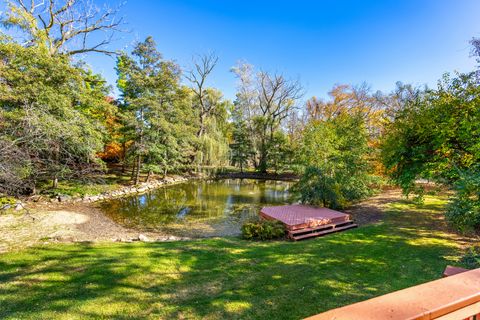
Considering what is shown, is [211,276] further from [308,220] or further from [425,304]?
[308,220]

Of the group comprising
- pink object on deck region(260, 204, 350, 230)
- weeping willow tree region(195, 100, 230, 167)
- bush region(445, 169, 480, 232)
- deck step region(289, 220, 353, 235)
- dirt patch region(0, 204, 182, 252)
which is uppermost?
weeping willow tree region(195, 100, 230, 167)

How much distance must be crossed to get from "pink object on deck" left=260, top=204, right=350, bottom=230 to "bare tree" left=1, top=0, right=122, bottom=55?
40.3 feet

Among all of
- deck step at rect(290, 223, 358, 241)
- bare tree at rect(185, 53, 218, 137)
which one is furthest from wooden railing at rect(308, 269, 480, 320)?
bare tree at rect(185, 53, 218, 137)

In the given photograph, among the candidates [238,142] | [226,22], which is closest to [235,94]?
[238,142]

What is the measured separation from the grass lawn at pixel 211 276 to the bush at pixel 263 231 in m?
0.95

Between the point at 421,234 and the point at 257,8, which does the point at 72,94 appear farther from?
the point at 421,234

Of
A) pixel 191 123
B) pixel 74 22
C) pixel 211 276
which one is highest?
pixel 74 22

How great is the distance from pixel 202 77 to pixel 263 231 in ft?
66.3

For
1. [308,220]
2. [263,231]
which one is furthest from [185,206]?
[308,220]

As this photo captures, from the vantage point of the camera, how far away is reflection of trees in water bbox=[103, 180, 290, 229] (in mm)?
9172

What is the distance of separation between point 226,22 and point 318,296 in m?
15.3

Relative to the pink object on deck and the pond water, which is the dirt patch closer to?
the pond water

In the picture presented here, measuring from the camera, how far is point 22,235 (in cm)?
632

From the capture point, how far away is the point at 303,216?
Result: 298 inches
